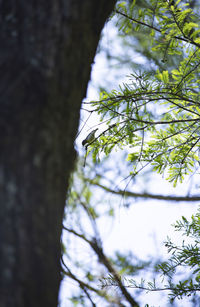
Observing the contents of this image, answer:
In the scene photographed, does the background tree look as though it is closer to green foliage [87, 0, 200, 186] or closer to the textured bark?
green foliage [87, 0, 200, 186]

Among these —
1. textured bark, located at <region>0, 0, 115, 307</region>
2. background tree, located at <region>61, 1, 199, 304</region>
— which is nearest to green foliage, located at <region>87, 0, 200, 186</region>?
background tree, located at <region>61, 1, 199, 304</region>

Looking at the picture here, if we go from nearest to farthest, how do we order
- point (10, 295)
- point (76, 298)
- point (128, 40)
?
point (10, 295)
point (76, 298)
point (128, 40)

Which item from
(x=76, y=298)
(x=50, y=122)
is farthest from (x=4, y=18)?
(x=76, y=298)

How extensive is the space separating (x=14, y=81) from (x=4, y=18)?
0.10 m

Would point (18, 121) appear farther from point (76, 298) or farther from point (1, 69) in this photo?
point (76, 298)

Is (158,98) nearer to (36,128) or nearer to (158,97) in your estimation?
(158,97)

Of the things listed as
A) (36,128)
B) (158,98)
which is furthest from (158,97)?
(36,128)

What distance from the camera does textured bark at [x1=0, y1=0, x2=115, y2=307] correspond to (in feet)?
1.06

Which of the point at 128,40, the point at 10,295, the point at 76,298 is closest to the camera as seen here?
the point at 10,295

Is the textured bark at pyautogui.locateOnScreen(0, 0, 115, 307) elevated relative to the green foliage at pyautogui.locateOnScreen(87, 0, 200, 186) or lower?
lower

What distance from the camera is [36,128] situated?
35cm

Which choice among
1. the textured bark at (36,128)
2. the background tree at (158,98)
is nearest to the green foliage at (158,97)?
the background tree at (158,98)

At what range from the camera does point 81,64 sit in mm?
405

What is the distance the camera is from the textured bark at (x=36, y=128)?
32cm
